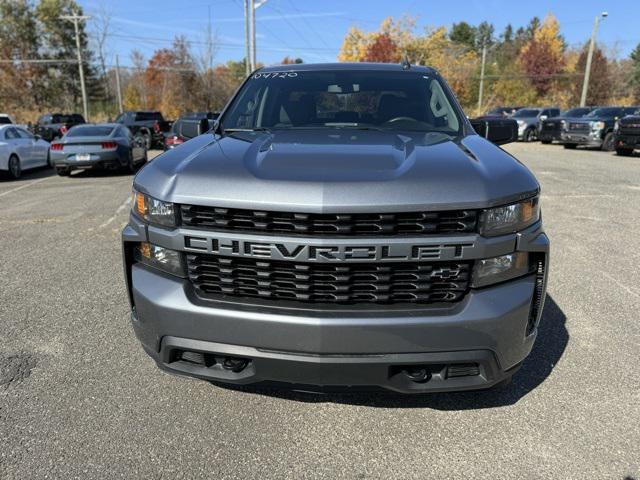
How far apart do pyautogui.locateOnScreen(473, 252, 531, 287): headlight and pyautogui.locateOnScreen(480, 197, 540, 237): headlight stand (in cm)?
12

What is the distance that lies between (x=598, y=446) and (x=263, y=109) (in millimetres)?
2931

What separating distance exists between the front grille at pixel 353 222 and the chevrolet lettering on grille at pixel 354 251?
58 mm

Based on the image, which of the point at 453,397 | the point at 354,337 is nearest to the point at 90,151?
the point at 453,397

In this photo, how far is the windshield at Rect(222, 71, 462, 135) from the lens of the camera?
11.3 feet

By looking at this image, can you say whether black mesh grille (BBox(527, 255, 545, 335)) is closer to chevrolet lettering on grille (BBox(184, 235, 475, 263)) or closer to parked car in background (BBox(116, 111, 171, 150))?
chevrolet lettering on grille (BBox(184, 235, 475, 263))

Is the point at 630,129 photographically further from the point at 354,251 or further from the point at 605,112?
the point at 354,251

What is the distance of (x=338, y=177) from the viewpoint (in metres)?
2.17

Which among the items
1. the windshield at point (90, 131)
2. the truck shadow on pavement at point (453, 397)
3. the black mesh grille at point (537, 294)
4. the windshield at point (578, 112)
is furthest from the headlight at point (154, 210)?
the windshield at point (578, 112)

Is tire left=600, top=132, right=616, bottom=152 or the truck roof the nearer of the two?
the truck roof

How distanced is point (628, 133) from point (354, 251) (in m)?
19.0

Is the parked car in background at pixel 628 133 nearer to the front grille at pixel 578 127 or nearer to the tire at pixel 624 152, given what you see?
the tire at pixel 624 152

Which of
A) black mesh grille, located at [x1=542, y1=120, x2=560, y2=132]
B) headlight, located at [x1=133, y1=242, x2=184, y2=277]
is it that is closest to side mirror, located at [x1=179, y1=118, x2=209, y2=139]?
headlight, located at [x1=133, y1=242, x2=184, y2=277]

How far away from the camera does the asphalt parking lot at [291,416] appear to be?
2381 millimetres

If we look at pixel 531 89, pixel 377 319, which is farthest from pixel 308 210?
pixel 531 89
